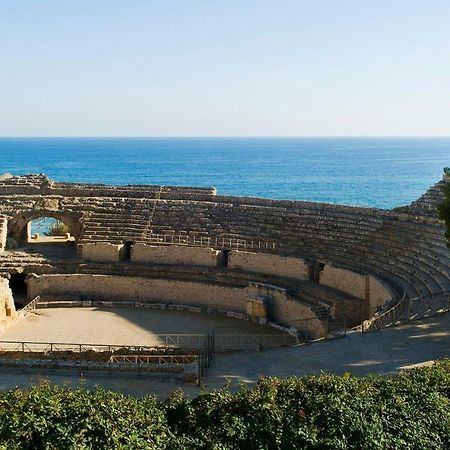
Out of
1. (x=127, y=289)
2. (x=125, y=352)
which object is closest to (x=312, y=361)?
(x=125, y=352)

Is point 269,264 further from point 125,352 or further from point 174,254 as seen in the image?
point 125,352

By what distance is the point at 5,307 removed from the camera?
87.5 ft

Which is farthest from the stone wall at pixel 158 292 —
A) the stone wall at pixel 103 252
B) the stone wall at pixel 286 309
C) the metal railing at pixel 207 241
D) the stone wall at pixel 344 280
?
the metal railing at pixel 207 241

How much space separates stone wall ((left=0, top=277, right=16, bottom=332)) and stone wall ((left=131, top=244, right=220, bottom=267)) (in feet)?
20.7

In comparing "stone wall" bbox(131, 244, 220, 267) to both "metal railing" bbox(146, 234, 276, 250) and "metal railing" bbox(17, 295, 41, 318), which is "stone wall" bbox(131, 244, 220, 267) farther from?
"metal railing" bbox(17, 295, 41, 318)

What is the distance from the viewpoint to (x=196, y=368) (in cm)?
1528

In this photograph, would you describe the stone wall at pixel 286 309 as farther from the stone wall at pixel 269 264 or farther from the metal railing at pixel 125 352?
the metal railing at pixel 125 352

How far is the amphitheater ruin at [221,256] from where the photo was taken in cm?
2481

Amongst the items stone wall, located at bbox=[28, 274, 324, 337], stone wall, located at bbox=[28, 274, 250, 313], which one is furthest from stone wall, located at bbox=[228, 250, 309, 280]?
stone wall, located at bbox=[28, 274, 250, 313]

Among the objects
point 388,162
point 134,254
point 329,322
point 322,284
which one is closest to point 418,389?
point 329,322

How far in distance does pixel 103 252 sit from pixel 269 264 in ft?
28.3

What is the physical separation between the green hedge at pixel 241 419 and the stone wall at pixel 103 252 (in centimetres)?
1975

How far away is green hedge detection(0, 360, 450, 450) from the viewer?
383 inches

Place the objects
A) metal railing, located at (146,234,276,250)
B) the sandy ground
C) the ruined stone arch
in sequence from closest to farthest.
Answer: the sandy ground → metal railing, located at (146,234,276,250) → the ruined stone arch
